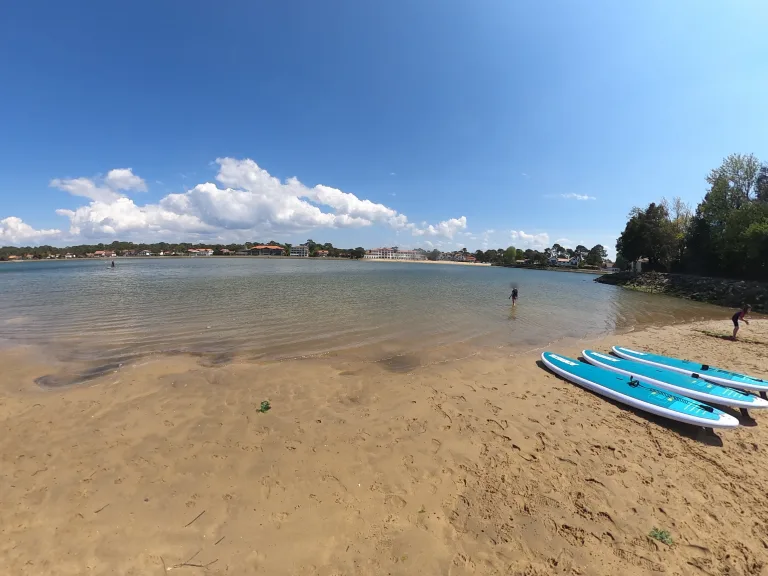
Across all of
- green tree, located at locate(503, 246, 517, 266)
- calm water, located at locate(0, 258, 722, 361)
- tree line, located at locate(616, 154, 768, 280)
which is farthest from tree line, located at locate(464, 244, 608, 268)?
calm water, located at locate(0, 258, 722, 361)

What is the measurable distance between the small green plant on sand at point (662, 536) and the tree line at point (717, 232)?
4221 cm

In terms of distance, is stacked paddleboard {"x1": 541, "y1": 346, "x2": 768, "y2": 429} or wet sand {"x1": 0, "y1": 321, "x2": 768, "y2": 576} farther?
stacked paddleboard {"x1": 541, "y1": 346, "x2": 768, "y2": 429}

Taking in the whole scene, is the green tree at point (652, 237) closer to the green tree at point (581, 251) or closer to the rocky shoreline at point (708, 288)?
the rocky shoreline at point (708, 288)

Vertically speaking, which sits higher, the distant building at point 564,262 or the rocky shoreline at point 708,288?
the distant building at point 564,262

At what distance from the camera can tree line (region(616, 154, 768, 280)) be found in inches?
1283

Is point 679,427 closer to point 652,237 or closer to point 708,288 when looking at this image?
point 708,288

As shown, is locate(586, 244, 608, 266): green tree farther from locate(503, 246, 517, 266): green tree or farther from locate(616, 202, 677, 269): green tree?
locate(616, 202, 677, 269): green tree

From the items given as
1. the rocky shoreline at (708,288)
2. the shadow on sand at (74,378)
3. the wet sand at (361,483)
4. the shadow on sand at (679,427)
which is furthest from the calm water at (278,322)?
the shadow on sand at (679,427)

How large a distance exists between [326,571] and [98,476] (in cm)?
433

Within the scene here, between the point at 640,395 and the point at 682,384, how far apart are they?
1.97 m

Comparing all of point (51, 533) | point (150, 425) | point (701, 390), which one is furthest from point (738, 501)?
point (150, 425)

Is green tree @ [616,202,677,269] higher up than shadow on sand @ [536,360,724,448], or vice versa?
green tree @ [616,202,677,269]

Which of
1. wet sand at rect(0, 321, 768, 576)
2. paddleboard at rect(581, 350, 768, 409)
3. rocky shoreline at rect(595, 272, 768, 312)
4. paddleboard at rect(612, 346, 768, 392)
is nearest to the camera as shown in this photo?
wet sand at rect(0, 321, 768, 576)

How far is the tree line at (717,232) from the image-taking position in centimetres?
3259
